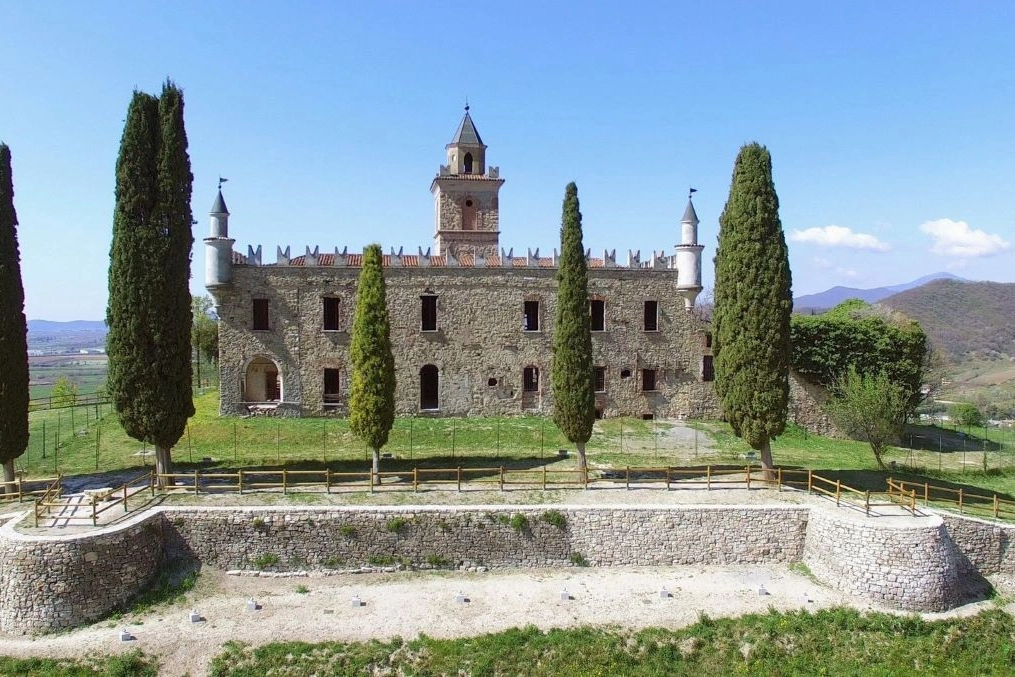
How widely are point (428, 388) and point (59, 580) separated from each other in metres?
17.1

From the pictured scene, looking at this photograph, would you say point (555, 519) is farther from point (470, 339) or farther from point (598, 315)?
point (598, 315)

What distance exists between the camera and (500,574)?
17312mm

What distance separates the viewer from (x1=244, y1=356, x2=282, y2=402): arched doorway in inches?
1219

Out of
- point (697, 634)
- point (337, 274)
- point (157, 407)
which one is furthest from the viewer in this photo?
point (337, 274)

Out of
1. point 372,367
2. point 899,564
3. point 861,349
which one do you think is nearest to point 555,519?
point 372,367

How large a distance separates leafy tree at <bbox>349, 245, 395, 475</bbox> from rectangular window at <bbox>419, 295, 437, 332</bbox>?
9.14m

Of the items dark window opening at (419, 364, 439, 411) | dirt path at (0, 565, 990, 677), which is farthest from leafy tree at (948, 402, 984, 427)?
dark window opening at (419, 364, 439, 411)

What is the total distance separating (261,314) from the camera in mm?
29016

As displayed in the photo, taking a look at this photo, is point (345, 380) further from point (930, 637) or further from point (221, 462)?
point (930, 637)

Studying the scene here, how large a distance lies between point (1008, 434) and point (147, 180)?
40.0 meters

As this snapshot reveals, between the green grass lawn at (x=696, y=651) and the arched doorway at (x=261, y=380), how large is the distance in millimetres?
18188

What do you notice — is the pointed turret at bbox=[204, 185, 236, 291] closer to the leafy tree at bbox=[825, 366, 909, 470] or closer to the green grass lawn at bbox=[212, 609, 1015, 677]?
the green grass lawn at bbox=[212, 609, 1015, 677]

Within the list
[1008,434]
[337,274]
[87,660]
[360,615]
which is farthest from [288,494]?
[1008,434]

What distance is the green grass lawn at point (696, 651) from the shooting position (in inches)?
547
